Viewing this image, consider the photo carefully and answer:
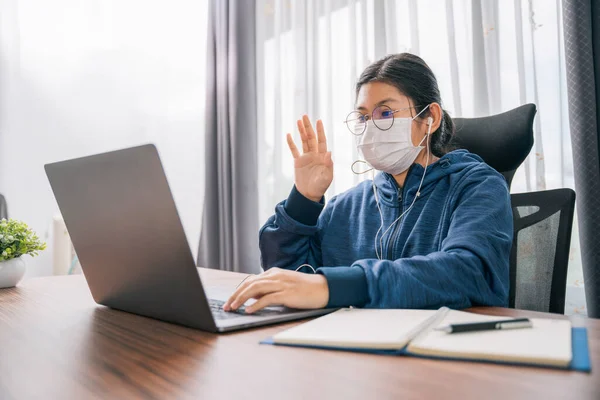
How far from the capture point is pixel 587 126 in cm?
159

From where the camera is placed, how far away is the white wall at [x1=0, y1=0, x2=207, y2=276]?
277 centimetres

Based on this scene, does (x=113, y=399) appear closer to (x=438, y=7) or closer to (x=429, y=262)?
(x=429, y=262)

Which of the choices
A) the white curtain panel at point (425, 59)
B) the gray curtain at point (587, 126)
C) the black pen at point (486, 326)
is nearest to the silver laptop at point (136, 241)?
the black pen at point (486, 326)

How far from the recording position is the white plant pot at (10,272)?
3.68ft

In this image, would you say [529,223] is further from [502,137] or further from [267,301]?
[267,301]

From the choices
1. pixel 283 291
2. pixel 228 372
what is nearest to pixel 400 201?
pixel 283 291

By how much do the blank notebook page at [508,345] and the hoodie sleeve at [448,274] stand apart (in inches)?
6.8

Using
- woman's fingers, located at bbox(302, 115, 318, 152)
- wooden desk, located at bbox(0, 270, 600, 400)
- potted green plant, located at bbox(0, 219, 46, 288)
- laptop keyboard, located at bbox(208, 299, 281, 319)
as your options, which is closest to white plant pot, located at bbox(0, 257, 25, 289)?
potted green plant, located at bbox(0, 219, 46, 288)

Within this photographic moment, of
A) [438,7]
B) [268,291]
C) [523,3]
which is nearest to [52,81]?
[438,7]

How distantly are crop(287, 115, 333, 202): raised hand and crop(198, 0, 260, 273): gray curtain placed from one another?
5.10ft

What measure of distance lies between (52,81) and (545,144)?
2576 mm

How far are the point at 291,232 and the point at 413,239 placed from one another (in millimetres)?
282

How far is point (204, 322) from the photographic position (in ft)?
2.09

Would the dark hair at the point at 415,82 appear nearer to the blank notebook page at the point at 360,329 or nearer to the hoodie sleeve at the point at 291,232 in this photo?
the hoodie sleeve at the point at 291,232
